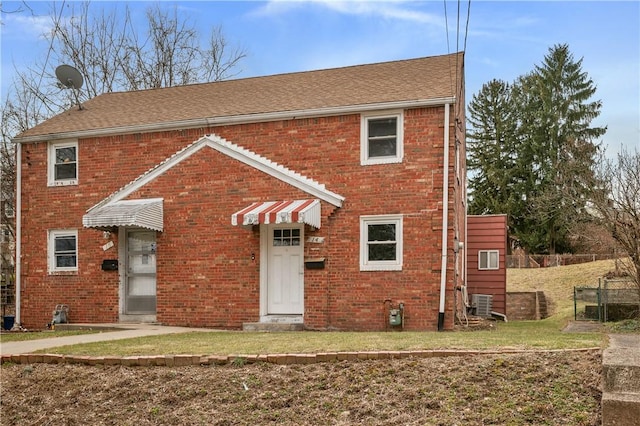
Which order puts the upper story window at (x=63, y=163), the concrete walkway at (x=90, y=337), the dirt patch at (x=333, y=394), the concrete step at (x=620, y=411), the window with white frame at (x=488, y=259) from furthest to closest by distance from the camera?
the window with white frame at (x=488, y=259) → the upper story window at (x=63, y=163) → the concrete walkway at (x=90, y=337) → the dirt patch at (x=333, y=394) → the concrete step at (x=620, y=411)

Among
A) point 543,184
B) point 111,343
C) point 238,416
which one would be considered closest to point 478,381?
point 238,416

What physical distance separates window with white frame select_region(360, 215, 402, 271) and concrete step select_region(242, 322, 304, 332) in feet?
6.18

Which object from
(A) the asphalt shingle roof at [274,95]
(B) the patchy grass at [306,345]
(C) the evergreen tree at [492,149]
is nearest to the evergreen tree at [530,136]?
(C) the evergreen tree at [492,149]

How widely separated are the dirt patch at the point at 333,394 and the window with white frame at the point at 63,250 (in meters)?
8.76

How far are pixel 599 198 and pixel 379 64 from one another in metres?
6.73

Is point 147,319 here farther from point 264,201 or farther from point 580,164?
point 580,164

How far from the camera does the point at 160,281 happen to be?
15.5 metres

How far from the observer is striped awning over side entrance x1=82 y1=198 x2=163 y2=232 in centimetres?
1472

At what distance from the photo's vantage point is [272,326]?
14.1 metres

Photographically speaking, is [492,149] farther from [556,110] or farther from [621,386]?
[621,386]

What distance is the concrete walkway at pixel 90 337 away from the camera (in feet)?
33.6

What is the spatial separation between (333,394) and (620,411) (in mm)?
2713

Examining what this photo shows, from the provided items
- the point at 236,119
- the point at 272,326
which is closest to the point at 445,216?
the point at 272,326

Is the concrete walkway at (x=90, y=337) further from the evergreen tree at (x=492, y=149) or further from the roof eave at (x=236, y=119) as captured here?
the evergreen tree at (x=492, y=149)
